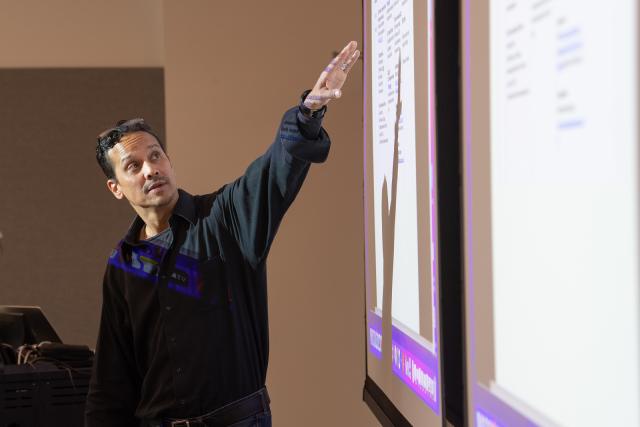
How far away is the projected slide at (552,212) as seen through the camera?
0.67 meters

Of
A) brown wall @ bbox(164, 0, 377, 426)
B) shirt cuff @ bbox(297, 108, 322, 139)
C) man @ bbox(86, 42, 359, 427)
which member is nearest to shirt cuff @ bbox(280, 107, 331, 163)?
shirt cuff @ bbox(297, 108, 322, 139)

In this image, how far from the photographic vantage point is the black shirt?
1907 millimetres

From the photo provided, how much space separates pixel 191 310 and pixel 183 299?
0.04 metres

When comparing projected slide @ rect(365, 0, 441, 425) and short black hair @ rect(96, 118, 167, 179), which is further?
short black hair @ rect(96, 118, 167, 179)

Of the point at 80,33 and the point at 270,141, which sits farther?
the point at 80,33

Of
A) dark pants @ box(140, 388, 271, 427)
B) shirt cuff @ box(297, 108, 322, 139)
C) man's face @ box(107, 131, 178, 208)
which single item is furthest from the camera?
man's face @ box(107, 131, 178, 208)

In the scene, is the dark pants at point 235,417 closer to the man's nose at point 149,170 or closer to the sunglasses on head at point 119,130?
the man's nose at point 149,170

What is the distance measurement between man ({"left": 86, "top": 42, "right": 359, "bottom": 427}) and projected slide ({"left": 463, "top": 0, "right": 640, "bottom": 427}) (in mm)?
786

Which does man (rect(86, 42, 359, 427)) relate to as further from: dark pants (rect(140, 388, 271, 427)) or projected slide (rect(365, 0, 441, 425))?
projected slide (rect(365, 0, 441, 425))

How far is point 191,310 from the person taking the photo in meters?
1.95

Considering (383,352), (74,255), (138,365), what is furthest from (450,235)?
(74,255)

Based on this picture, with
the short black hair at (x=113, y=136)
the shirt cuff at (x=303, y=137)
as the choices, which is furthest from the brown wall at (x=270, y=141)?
A: the shirt cuff at (x=303, y=137)

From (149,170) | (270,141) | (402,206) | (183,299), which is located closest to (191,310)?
(183,299)

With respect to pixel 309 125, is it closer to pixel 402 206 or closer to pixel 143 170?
pixel 402 206
